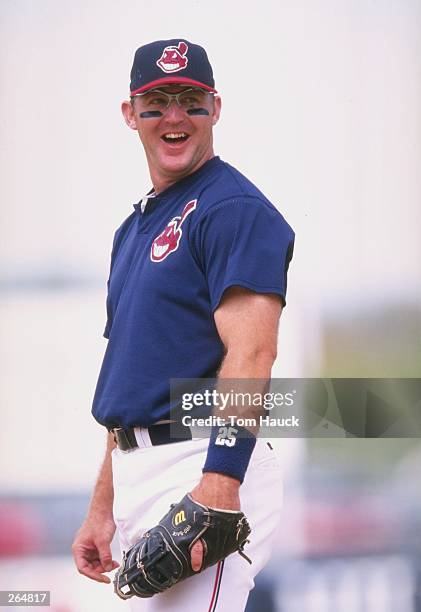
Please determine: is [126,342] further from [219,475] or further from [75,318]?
[75,318]

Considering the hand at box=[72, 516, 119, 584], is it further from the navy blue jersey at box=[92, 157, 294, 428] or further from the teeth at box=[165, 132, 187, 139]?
the teeth at box=[165, 132, 187, 139]

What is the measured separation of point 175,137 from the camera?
2.46 m

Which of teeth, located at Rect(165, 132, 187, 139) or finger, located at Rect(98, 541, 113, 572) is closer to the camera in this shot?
teeth, located at Rect(165, 132, 187, 139)

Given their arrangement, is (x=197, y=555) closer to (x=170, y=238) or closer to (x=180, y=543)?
(x=180, y=543)

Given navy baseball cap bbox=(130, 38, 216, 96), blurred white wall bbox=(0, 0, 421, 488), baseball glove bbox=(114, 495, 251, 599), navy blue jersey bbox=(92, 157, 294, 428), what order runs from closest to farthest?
baseball glove bbox=(114, 495, 251, 599) < navy blue jersey bbox=(92, 157, 294, 428) < navy baseball cap bbox=(130, 38, 216, 96) < blurred white wall bbox=(0, 0, 421, 488)

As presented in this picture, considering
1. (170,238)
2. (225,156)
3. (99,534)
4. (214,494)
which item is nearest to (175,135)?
(170,238)

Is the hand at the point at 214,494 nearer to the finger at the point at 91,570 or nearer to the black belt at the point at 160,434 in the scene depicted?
the black belt at the point at 160,434

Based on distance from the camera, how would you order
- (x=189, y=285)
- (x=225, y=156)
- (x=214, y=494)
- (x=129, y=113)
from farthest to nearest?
1. (x=225, y=156)
2. (x=129, y=113)
3. (x=189, y=285)
4. (x=214, y=494)

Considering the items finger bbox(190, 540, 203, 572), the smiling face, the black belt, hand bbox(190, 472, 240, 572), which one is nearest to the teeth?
the smiling face

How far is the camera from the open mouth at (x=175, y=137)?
2.45 meters

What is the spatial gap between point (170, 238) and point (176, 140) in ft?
0.83

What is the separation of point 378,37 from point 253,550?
144 centimetres

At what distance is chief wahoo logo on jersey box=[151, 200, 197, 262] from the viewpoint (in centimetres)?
229

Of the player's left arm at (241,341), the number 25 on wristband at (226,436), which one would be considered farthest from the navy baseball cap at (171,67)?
the number 25 on wristband at (226,436)
